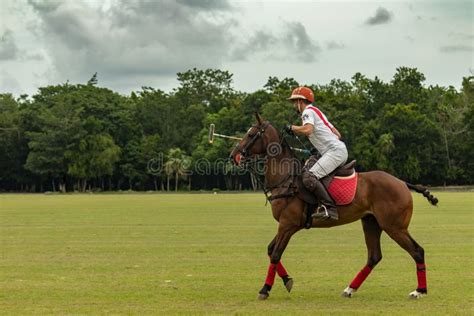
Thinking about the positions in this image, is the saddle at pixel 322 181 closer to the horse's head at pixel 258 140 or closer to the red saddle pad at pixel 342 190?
the red saddle pad at pixel 342 190

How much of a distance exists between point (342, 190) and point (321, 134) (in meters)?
1.01

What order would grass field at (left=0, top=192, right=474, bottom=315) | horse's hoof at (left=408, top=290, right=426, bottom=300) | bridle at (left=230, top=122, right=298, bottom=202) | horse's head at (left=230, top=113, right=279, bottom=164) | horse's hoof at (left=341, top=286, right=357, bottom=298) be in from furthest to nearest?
1. horse's head at (left=230, top=113, right=279, bottom=164)
2. bridle at (left=230, top=122, right=298, bottom=202)
3. horse's hoof at (left=341, top=286, right=357, bottom=298)
4. horse's hoof at (left=408, top=290, right=426, bottom=300)
5. grass field at (left=0, top=192, right=474, bottom=315)

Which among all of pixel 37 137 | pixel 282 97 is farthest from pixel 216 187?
pixel 37 137

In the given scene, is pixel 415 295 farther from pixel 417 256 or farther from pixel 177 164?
pixel 177 164

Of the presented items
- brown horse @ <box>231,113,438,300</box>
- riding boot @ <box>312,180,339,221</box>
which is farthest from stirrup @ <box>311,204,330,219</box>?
brown horse @ <box>231,113,438,300</box>

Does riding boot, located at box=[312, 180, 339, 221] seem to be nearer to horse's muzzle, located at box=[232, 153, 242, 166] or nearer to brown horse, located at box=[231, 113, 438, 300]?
brown horse, located at box=[231, 113, 438, 300]

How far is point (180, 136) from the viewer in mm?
101312

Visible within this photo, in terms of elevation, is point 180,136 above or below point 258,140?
above

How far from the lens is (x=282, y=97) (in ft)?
306

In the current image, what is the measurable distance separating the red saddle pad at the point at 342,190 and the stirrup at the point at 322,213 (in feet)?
0.89

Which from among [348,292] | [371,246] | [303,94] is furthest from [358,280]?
[303,94]

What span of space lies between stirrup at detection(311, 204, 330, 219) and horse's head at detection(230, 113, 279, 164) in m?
1.36

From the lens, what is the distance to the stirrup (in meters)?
11.5

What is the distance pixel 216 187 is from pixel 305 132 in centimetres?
8822
